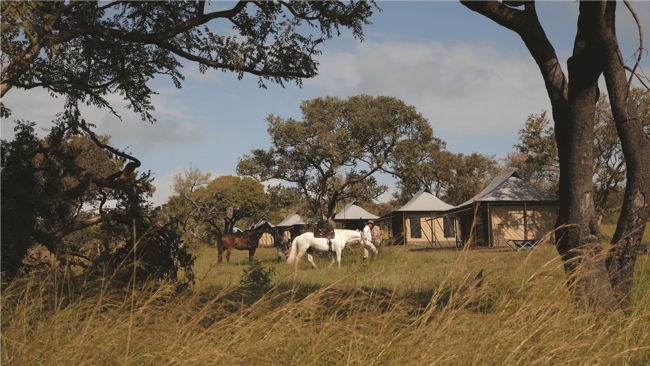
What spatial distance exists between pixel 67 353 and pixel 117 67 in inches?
262

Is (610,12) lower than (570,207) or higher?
higher

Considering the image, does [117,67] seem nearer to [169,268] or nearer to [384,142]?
[169,268]

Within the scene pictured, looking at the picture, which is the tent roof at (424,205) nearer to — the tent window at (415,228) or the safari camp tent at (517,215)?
the tent window at (415,228)

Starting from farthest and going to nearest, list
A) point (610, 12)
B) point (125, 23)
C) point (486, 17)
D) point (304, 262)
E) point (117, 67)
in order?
1. point (304, 262)
2. point (117, 67)
3. point (125, 23)
4. point (486, 17)
5. point (610, 12)

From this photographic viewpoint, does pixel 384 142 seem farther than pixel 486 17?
Yes

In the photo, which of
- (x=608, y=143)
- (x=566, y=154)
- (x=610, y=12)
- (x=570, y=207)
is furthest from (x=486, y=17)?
(x=608, y=143)

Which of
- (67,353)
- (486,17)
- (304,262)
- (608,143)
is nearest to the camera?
(67,353)

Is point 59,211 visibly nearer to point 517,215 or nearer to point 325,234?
point 325,234

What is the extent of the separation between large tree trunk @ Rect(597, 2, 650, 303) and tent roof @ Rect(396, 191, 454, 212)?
29.8m

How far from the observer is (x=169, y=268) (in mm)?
6770

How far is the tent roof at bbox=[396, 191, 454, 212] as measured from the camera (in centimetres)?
3539

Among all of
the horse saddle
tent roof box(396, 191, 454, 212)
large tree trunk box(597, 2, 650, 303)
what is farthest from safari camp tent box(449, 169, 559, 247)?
large tree trunk box(597, 2, 650, 303)

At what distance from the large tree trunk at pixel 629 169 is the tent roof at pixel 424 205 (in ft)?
97.6

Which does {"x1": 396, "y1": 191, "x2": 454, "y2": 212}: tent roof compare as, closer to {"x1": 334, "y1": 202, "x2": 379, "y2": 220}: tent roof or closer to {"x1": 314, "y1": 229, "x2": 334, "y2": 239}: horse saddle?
{"x1": 334, "y1": 202, "x2": 379, "y2": 220}: tent roof
